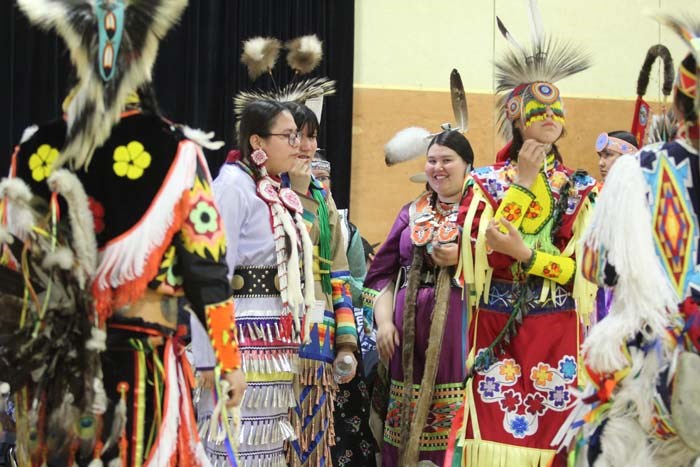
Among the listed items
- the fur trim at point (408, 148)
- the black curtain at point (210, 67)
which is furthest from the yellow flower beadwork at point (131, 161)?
the black curtain at point (210, 67)

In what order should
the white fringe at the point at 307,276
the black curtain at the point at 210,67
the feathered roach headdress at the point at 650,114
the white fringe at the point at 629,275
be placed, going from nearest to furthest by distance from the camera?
1. the white fringe at the point at 629,275
2. the feathered roach headdress at the point at 650,114
3. the white fringe at the point at 307,276
4. the black curtain at the point at 210,67

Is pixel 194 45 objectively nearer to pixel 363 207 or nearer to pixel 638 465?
pixel 363 207

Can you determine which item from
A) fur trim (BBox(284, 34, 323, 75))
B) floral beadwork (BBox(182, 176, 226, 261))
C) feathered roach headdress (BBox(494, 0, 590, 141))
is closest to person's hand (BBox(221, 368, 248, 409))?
floral beadwork (BBox(182, 176, 226, 261))

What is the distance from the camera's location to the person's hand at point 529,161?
328 cm

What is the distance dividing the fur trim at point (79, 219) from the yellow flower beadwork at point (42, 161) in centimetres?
9

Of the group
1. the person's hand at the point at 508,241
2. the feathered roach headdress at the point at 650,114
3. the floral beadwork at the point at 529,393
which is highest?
the feathered roach headdress at the point at 650,114

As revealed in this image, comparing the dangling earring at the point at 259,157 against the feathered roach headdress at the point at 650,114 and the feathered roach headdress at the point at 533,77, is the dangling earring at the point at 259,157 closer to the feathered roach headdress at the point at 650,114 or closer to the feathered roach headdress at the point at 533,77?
the feathered roach headdress at the point at 533,77

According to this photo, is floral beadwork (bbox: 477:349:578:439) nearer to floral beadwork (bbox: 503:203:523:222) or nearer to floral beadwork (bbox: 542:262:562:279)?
floral beadwork (bbox: 542:262:562:279)

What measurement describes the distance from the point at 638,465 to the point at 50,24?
1636 millimetres

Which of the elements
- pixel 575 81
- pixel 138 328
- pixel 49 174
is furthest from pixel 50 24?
pixel 575 81

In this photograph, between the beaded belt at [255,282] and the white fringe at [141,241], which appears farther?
the beaded belt at [255,282]

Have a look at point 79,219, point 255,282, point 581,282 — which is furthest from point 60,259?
point 581,282

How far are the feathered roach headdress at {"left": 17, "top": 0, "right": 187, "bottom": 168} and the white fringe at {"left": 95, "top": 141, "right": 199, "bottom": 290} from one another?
0.62ft

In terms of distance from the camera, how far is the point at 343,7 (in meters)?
6.26
